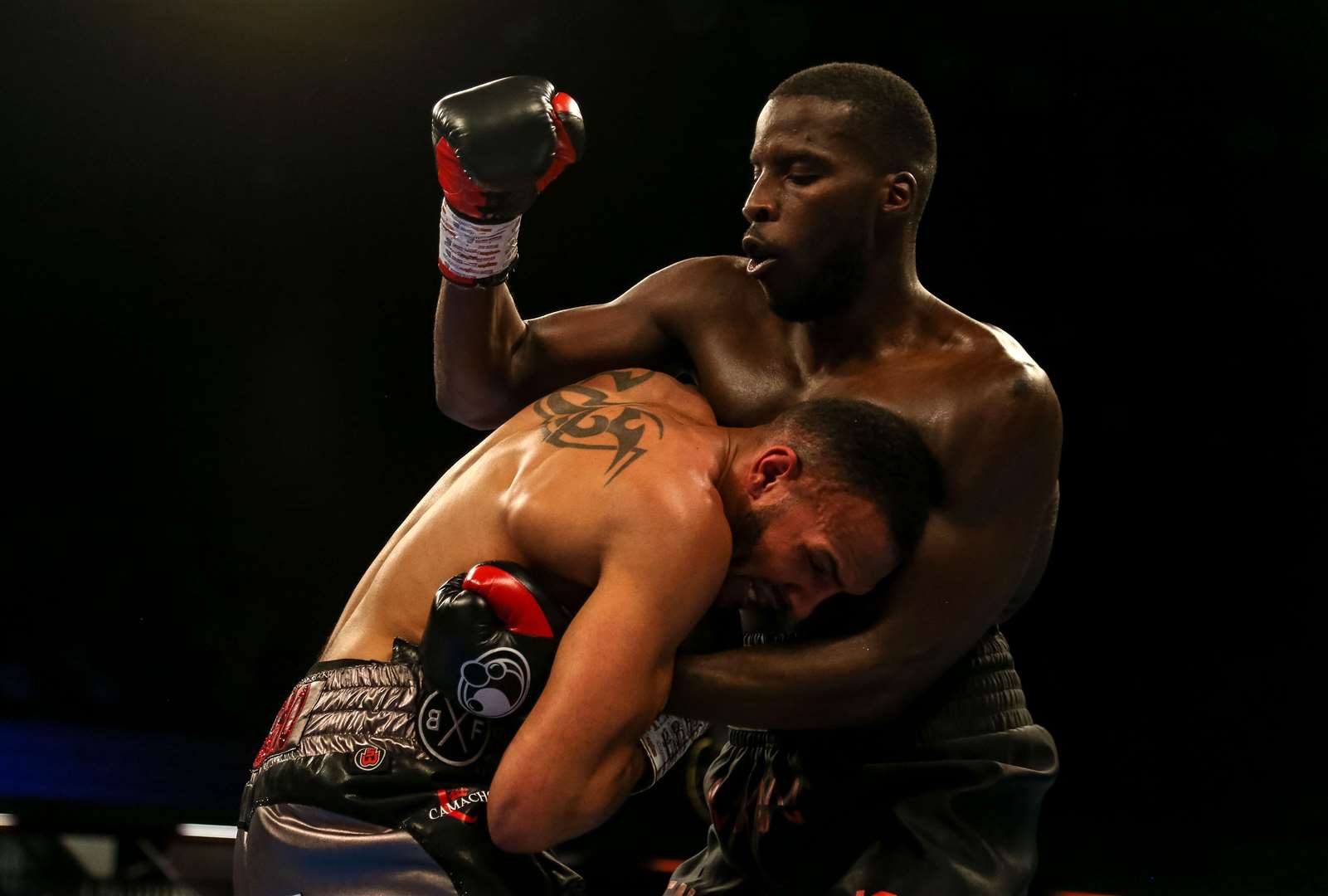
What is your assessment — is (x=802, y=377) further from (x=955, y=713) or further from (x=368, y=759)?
(x=368, y=759)

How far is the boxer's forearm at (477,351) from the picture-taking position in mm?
2381

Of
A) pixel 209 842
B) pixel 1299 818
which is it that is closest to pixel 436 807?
pixel 209 842

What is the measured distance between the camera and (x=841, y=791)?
2260 millimetres

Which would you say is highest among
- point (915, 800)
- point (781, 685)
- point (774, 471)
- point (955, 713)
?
point (774, 471)

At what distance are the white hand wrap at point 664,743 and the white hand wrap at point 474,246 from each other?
2.71 feet

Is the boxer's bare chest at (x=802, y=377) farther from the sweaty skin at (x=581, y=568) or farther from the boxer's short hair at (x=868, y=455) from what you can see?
the sweaty skin at (x=581, y=568)

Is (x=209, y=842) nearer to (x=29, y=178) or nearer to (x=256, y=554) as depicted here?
(x=256, y=554)

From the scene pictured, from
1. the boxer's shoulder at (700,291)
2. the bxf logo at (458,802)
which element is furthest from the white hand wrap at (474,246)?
the bxf logo at (458,802)

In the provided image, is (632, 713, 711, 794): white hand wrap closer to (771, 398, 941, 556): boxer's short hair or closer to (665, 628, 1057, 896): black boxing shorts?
(665, 628, 1057, 896): black boxing shorts

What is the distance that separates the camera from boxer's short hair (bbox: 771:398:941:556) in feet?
6.33

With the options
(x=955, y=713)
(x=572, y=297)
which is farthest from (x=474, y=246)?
(x=572, y=297)

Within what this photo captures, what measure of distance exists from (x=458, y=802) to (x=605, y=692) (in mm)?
247

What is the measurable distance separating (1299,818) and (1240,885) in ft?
2.15

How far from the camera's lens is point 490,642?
1.68 meters
